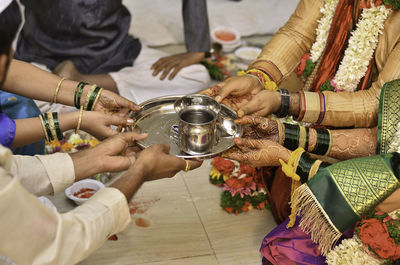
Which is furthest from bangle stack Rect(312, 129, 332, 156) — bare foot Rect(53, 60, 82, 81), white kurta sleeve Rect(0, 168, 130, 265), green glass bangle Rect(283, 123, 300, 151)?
bare foot Rect(53, 60, 82, 81)

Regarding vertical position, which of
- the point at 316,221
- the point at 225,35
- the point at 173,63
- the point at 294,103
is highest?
the point at 294,103

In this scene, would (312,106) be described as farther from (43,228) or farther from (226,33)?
(226,33)

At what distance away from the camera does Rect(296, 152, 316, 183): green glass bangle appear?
2162 millimetres

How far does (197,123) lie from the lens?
7.00ft

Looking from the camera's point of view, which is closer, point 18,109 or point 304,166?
point 304,166

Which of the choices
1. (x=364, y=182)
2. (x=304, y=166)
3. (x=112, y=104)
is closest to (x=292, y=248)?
(x=304, y=166)

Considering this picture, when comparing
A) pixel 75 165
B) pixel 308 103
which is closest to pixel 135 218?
pixel 75 165

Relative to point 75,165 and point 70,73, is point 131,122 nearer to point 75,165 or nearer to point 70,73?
point 75,165

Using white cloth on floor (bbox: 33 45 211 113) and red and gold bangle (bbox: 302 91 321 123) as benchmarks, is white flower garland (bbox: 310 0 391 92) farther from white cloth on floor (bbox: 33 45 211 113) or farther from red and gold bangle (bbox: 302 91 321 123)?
white cloth on floor (bbox: 33 45 211 113)

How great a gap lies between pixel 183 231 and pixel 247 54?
9.24 ft

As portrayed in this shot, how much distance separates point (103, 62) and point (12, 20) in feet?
7.32

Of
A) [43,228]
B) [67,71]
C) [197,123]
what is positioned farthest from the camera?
[67,71]

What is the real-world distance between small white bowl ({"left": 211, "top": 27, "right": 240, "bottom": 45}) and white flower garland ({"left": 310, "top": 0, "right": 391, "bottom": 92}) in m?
2.39

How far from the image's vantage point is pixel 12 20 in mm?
1839
